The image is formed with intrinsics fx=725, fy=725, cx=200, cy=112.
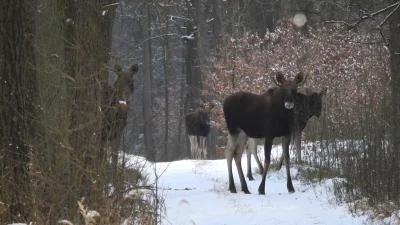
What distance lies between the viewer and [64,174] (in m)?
7.47

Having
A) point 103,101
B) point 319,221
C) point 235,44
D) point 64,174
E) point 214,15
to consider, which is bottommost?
point 319,221

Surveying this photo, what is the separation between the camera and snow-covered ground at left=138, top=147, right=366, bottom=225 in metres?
10.2

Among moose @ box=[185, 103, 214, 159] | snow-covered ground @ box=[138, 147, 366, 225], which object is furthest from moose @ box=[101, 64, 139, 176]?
moose @ box=[185, 103, 214, 159]

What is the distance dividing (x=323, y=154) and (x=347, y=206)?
3.85 m

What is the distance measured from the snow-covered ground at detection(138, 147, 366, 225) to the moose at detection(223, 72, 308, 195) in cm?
62

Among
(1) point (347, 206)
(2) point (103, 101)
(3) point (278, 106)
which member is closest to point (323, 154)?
(3) point (278, 106)

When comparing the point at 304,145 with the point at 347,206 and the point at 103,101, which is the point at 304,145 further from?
the point at 103,101

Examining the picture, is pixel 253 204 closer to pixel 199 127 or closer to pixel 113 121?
pixel 113 121

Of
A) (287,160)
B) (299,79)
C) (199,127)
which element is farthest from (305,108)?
(199,127)

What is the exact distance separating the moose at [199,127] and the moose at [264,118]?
15001 millimetres

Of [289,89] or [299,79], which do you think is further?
[299,79]

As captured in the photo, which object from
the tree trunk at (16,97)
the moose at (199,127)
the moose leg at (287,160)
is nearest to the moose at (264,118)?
the moose leg at (287,160)

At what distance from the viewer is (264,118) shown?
1415cm

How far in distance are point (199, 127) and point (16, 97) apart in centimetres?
2330
